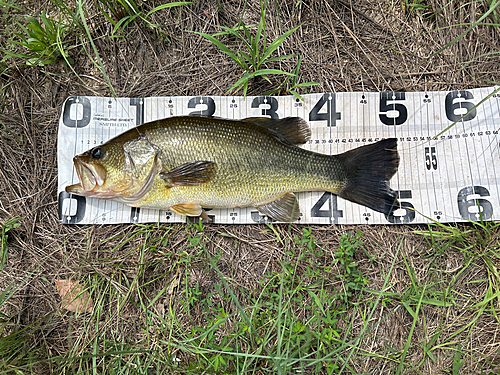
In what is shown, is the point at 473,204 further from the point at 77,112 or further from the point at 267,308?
the point at 77,112

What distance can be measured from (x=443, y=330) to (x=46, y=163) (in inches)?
167

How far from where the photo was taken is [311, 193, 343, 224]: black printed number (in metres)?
3.13

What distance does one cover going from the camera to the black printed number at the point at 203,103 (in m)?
3.25

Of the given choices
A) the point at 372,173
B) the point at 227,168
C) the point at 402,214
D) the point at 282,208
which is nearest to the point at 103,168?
the point at 227,168

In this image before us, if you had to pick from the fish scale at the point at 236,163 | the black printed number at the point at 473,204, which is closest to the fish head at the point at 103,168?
the fish scale at the point at 236,163

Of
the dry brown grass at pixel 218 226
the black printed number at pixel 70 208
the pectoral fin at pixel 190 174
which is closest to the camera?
the pectoral fin at pixel 190 174

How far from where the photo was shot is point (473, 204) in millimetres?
3045

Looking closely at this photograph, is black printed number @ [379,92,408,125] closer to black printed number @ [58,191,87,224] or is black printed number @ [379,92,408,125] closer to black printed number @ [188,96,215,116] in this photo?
black printed number @ [188,96,215,116]

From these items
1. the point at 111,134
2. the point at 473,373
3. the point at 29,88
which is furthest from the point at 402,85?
the point at 29,88

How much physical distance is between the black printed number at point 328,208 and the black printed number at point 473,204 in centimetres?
117

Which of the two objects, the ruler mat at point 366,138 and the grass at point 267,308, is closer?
the grass at point 267,308

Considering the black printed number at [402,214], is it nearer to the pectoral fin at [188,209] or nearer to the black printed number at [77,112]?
the pectoral fin at [188,209]

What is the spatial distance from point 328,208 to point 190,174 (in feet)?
4.60

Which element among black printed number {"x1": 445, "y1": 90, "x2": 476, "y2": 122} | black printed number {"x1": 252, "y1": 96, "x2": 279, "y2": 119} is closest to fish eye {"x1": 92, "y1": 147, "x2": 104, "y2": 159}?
black printed number {"x1": 252, "y1": 96, "x2": 279, "y2": 119}
